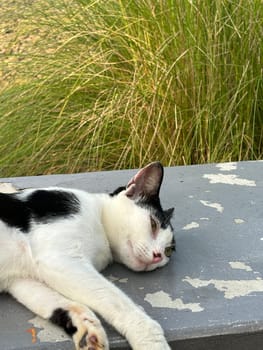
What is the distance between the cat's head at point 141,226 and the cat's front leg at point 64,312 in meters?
0.18

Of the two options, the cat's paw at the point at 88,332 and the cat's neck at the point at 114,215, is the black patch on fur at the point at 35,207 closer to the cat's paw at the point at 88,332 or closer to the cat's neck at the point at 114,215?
the cat's neck at the point at 114,215

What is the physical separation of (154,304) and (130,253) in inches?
5.3

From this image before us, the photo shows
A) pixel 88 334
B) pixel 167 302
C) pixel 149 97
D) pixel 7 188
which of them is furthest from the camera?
pixel 149 97

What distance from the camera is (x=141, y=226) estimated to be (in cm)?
119

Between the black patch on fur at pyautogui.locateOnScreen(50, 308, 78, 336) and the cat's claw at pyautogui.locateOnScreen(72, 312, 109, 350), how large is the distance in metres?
0.01

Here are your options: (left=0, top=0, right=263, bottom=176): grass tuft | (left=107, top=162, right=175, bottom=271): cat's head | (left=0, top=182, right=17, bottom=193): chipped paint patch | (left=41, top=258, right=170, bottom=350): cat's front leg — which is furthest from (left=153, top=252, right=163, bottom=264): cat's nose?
(left=0, top=0, right=263, bottom=176): grass tuft

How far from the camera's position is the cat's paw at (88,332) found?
93 cm

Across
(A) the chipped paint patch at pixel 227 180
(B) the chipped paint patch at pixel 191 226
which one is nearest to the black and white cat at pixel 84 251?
(B) the chipped paint patch at pixel 191 226

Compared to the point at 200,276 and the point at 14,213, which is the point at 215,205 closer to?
the point at 200,276

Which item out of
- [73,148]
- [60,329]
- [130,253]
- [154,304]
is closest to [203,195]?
[130,253]

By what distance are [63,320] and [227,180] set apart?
0.78m

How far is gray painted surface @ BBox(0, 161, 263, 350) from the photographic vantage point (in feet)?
3.27

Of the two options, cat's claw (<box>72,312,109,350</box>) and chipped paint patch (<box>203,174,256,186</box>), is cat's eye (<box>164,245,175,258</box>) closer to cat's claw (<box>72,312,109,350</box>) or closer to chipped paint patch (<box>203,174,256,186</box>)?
cat's claw (<box>72,312,109,350</box>)

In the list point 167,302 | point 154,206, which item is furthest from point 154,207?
point 167,302
